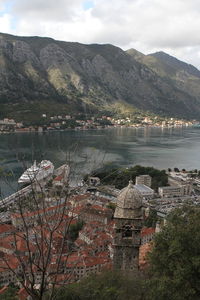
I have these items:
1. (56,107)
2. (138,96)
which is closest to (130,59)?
(138,96)

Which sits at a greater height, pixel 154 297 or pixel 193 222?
pixel 193 222

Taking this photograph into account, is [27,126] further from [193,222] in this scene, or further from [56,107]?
[193,222]

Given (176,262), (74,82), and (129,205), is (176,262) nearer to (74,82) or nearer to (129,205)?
(129,205)

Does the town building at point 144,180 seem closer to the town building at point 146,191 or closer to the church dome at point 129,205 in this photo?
the town building at point 146,191

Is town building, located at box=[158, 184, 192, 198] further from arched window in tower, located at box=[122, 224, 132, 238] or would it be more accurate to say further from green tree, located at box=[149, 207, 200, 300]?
arched window in tower, located at box=[122, 224, 132, 238]

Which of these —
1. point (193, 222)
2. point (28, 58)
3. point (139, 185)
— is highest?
point (28, 58)

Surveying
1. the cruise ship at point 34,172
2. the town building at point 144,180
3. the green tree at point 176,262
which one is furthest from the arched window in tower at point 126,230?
the town building at point 144,180
